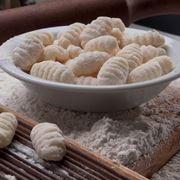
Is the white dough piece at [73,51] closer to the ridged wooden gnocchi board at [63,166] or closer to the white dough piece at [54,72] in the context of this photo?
the white dough piece at [54,72]

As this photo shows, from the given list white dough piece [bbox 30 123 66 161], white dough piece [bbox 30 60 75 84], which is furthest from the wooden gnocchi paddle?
white dough piece [bbox 30 123 66 161]

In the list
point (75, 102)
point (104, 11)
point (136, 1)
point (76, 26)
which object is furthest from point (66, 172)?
point (136, 1)

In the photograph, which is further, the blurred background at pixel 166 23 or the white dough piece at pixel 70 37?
the blurred background at pixel 166 23

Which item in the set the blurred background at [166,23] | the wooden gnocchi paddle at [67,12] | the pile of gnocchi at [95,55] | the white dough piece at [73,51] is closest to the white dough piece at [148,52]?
the pile of gnocchi at [95,55]

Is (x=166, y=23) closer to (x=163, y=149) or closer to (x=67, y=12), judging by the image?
(x=67, y=12)

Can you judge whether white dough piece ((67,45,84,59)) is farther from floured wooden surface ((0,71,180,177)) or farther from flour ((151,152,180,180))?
flour ((151,152,180,180))
